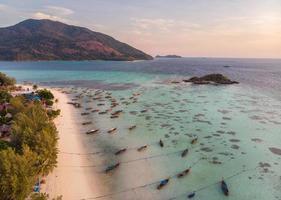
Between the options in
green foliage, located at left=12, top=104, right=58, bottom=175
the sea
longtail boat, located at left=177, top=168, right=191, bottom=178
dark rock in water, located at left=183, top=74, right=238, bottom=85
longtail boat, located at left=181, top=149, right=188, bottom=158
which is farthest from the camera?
dark rock in water, located at left=183, top=74, right=238, bottom=85

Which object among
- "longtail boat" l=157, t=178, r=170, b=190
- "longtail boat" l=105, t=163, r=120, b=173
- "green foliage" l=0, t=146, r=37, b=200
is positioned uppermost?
"green foliage" l=0, t=146, r=37, b=200

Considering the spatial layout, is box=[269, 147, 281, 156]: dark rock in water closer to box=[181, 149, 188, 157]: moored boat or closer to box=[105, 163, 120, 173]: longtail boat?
box=[181, 149, 188, 157]: moored boat

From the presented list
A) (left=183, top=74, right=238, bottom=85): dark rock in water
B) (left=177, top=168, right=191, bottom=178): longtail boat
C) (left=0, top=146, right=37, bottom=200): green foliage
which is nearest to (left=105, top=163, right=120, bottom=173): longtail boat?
(left=177, top=168, right=191, bottom=178): longtail boat

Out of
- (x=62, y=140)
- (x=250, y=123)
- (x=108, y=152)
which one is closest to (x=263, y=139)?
(x=250, y=123)

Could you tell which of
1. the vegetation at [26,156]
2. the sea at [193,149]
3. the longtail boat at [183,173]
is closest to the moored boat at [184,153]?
Answer: the sea at [193,149]

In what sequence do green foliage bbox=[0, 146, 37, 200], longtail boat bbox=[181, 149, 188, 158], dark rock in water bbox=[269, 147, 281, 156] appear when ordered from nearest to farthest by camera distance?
1. green foliage bbox=[0, 146, 37, 200]
2. longtail boat bbox=[181, 149, 188, 158]
3. dark rock in water bbox=[269, 147, 281, 156]

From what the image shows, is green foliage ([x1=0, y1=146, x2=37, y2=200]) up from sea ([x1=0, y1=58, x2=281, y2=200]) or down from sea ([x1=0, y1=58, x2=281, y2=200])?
up

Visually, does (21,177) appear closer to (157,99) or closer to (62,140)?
(62,140)

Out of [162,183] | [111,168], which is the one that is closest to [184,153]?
[162,183]

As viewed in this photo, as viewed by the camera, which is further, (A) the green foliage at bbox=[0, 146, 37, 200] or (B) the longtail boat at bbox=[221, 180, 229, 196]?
(B) the longtail boat at bbox=[221, 180, 229, 196]

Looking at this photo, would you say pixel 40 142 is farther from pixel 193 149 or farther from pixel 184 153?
pixel 193 149

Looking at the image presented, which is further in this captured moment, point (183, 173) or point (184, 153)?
point (184, 153)
